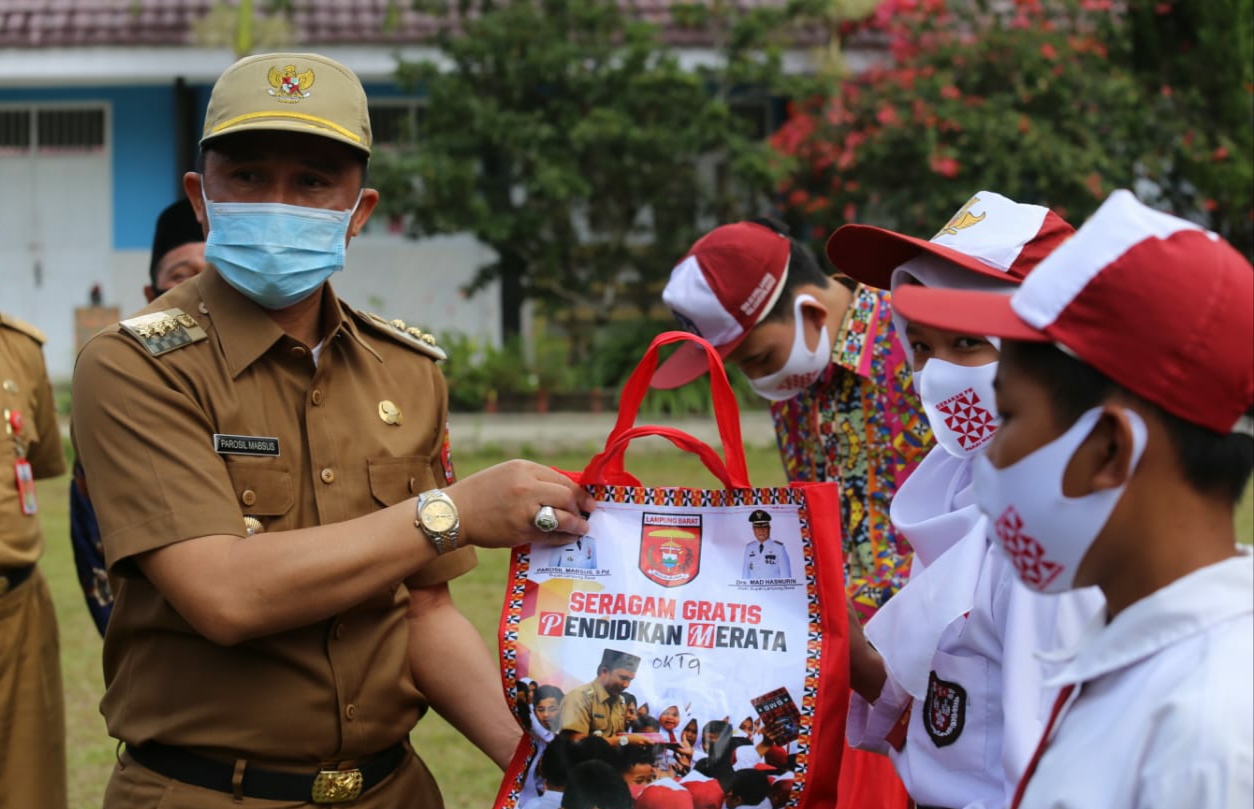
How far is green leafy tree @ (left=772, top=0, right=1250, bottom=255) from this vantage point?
12297 millimetres

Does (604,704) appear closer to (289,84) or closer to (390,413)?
(390,413)

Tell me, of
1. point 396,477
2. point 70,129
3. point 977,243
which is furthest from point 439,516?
point 70,129

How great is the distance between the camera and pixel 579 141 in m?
12.5

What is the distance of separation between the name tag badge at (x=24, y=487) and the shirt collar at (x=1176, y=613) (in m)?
3.41

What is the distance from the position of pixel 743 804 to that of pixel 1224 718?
94 centimetres

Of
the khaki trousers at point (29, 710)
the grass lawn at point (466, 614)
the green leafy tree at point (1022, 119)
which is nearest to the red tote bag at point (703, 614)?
the khaki trousers at point (29, 710)

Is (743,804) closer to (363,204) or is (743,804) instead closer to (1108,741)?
(1108,741)

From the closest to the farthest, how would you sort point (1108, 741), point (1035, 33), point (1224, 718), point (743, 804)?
point (1224, 718) → point (1108, 741) → point (743, 804) → point (1035, 33)

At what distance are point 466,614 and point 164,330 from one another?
506 centimetres

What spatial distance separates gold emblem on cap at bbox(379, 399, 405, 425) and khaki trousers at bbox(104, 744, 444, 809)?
2.00ft

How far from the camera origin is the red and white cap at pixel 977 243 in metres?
2.50

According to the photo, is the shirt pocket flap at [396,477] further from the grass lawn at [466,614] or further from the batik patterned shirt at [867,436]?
the grass lawn at [466,614]

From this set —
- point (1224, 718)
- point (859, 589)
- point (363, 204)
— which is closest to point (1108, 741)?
point (1224, 718)

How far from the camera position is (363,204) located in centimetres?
265
